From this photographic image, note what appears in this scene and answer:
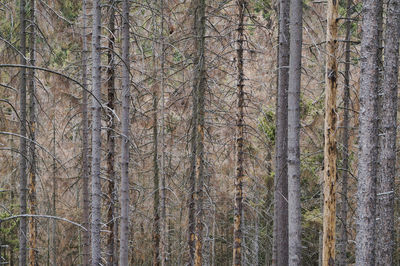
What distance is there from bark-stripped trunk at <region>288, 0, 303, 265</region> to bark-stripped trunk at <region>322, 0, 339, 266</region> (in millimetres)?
598

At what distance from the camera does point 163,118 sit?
41.1 feet

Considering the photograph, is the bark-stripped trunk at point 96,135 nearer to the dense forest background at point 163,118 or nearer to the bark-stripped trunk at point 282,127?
the dense forest background at point 163,118

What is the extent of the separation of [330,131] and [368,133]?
85cm


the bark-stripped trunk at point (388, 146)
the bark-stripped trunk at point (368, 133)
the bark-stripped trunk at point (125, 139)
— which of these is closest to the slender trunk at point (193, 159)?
the bark-stripped trunk at point (125, 139)

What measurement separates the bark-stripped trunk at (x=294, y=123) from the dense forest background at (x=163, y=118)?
15.0 inches

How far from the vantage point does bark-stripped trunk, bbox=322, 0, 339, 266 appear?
7.49 meters

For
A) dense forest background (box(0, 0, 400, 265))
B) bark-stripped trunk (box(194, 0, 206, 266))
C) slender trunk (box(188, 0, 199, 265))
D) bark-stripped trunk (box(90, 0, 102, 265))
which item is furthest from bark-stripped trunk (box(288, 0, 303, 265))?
slender trunk (box(188, 0, 199, 265))

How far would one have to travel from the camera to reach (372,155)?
6.90 m

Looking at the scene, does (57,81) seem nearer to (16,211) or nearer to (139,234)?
(16,211)

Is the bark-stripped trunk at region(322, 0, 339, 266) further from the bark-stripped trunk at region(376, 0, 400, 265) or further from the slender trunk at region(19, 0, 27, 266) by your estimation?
the slender trunk at region(19, 0, 27, 266)

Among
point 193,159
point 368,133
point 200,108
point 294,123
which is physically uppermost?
point 200,108

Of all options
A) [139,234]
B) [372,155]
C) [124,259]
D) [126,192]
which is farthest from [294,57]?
[139,234]

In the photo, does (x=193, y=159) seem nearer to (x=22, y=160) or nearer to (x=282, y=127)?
(x=282, y=127)

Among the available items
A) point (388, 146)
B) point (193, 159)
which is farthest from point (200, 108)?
point (388, 146)
